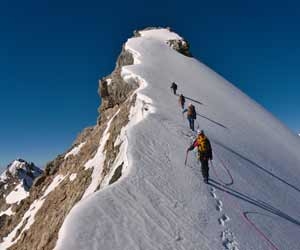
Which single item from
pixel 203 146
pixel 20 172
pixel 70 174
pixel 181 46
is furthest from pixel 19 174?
pixel 203 146

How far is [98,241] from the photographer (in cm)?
932

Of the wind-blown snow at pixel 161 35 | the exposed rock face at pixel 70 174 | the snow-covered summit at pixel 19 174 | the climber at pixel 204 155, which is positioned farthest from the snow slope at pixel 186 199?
the snow-covered summit at pixel 19 174

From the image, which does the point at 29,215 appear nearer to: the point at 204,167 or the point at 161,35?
the point at 204,167

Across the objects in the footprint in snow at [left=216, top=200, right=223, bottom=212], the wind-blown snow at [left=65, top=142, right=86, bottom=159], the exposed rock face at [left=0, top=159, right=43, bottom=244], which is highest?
the exposed rock face at [left=0, top=159, right=43, bottom=244]

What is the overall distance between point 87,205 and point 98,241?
1630 millimetres

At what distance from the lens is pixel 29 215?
134 feet

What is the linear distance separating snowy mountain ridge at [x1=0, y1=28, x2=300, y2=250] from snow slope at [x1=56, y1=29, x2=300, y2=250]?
0.12 feet

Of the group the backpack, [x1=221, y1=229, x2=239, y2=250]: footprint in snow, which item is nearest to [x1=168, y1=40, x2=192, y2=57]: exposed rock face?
the backpack

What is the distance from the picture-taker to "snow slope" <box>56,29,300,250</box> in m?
10.2

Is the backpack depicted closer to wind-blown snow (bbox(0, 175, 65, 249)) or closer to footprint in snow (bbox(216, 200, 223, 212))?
footprint in snow (bbox(216, 200, 223, 212))

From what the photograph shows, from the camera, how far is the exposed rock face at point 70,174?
30.2m

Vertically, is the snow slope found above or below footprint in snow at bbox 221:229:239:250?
above

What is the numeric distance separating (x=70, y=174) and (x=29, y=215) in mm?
8231

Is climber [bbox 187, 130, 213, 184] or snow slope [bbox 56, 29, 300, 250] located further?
climber [bbox 187, 130, 213, 184]
